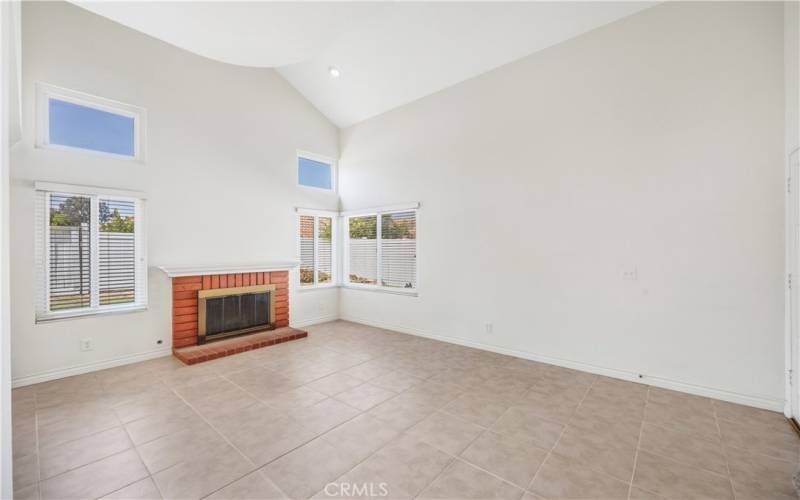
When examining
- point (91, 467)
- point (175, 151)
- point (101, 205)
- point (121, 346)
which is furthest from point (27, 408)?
point (175, 151)

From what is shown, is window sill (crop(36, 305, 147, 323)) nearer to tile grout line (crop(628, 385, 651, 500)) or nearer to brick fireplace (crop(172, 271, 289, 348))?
brick fireplace (crop(172, 271, 289, 348))

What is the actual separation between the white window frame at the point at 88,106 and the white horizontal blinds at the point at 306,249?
8.15 feet

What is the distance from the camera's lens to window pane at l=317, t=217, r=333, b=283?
247 inches

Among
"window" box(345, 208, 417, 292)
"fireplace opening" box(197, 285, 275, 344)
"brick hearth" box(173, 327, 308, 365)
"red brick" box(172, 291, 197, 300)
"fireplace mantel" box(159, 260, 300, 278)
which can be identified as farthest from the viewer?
"window" box(345, 208, 417, 292)

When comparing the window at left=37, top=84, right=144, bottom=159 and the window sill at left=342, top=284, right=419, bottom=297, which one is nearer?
the window at left=37, top=84, right=144, bottom=159

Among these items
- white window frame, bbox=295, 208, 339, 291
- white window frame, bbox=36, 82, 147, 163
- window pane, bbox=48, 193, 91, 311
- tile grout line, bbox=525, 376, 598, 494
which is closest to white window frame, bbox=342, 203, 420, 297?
white window frame, bbox=295, 208, 339, 291

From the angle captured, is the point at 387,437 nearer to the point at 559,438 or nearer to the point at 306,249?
the point at 559,438

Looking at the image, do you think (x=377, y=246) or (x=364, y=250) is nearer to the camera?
(x=377, y=246)

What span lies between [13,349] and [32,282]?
0.67 meters

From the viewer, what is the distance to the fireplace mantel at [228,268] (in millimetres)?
4297

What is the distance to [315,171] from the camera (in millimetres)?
6246

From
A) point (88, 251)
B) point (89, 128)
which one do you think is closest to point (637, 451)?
point (88, 251)

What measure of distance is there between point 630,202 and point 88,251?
19.2ft

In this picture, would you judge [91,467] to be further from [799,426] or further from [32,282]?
[799,426]
